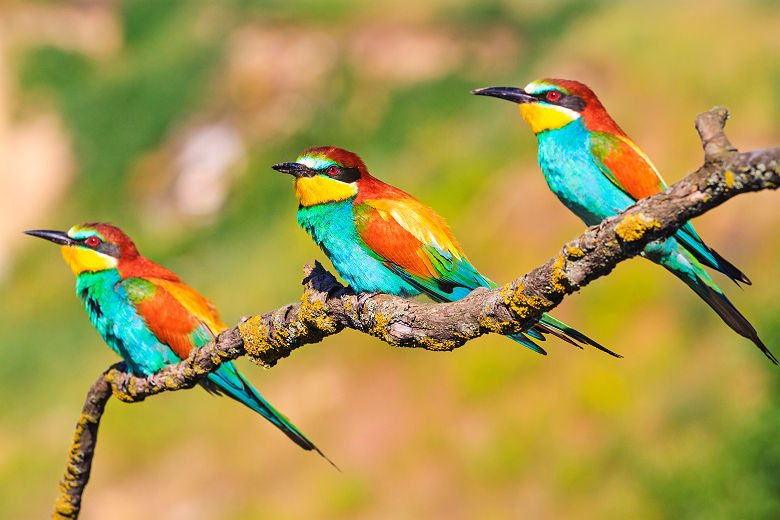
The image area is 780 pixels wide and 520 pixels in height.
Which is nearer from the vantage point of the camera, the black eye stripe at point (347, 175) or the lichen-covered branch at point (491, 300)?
the lichen-covered branch at point (491, 300)

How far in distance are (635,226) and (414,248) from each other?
1559 millimetres

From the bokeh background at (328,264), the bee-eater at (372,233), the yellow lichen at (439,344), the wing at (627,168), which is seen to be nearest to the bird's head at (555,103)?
the wing at (627,168)

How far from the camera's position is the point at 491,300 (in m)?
2.47

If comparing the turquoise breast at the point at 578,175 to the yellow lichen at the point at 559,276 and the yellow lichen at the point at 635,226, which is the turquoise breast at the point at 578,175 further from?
the yellow lichen at the point at 635,226

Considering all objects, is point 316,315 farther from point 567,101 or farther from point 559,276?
point 567,101

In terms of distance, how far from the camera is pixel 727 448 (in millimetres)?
8930

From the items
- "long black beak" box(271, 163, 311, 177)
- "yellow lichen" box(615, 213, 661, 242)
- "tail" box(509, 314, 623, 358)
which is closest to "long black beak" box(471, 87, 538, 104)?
"long black beak" box(271, 163, 311, 177)

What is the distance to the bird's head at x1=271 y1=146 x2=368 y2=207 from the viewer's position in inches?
142

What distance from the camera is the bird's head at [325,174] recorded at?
11.8 feet

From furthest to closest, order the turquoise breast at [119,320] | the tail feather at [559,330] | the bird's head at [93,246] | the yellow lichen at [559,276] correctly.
Result: the turquoise breast at [119,320] < the bird's head at [93,246] < the tail feather at [559,330] < the yellow lichen at [559,276]

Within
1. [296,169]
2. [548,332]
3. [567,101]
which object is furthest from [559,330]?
[567,101]

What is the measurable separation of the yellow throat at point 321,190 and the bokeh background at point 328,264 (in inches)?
251

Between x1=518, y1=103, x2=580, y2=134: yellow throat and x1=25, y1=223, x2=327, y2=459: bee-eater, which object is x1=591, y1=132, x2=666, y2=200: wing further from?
x1=25, y1=223, x2=327, y2=459: bee-eater

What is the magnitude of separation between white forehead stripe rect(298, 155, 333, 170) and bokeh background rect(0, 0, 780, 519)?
651cm
